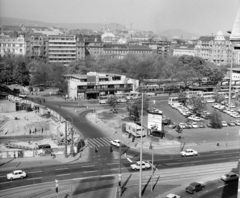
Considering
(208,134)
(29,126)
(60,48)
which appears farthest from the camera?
(60,48)

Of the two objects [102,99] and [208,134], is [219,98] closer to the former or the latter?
[102,99]

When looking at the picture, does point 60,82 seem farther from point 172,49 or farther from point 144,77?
point 172,49

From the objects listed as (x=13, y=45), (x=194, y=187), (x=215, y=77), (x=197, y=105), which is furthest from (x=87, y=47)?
(x=194, y=187)

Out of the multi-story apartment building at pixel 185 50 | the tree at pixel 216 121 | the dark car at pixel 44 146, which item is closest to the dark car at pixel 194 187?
the dark car at pixel 44 146

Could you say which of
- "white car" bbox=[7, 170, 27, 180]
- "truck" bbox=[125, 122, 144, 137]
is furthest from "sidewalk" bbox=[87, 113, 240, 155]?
"white car" bbox=[7, 170, 27, 180]

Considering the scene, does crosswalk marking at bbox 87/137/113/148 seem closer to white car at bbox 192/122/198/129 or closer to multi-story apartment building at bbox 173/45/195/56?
white car at bbox 192/122/198/129

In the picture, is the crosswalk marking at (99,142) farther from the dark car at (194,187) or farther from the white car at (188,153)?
the dark car at (194,187)

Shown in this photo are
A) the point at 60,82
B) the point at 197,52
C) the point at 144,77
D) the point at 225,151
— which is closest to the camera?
the point at 225,151

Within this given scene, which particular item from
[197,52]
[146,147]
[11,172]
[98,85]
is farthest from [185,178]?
[197,52]
